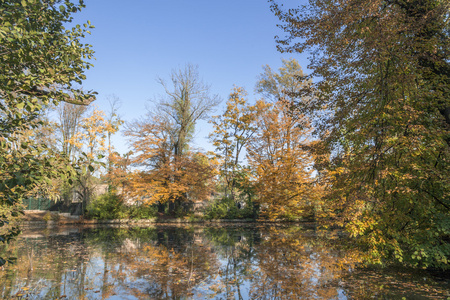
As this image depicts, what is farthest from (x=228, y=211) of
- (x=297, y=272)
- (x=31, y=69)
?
(x=31, y=69)

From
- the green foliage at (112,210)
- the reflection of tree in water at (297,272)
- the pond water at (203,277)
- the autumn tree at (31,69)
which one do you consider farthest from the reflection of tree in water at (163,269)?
the green foliage at (112,210)

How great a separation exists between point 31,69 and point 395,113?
22.9ft

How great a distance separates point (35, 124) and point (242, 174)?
22.4m

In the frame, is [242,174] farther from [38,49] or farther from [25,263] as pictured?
[38,49]

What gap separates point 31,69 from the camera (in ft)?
11.4

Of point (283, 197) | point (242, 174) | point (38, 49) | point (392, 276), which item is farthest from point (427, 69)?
point (242, 174)

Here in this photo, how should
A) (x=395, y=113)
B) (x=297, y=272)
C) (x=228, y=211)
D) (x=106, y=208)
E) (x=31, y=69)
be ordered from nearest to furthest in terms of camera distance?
(x=31, y=69) < (x=395, y=113) < (x=297, y=272) < (x=106, y=208) < (x=228, y=211)

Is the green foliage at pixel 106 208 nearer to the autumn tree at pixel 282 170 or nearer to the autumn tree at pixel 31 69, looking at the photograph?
the autumn tree at pixel 282 170

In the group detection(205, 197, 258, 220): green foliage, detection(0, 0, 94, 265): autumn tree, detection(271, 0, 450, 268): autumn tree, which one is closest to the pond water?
detection(271, 0, 450, 268): autumn tree

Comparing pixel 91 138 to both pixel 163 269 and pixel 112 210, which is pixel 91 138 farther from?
pixel 163 269

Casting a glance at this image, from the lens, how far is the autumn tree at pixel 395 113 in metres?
6.12

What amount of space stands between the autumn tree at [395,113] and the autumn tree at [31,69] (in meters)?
5.29

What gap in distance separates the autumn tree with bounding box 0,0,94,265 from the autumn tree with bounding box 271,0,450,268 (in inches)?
208

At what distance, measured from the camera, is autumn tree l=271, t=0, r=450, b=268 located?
6.12 metres
